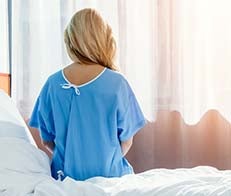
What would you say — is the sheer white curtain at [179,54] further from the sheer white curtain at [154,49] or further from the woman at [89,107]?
the woman at [89,107]

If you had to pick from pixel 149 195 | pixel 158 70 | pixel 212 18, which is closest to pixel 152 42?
pixel 158 70

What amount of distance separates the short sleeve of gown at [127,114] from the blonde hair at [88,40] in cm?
14

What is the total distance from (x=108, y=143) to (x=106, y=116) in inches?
4.2

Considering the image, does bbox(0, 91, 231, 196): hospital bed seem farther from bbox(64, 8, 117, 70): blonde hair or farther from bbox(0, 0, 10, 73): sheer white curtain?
bbox(0, 0, 10, 73): sheer white curtain

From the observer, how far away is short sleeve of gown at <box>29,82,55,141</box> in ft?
5.95

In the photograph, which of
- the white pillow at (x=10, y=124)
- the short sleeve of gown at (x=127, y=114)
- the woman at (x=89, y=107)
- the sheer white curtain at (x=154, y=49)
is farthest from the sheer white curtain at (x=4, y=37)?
the short sleeve of gown at (x=127, y=114)

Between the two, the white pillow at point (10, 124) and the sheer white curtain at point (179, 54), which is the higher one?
the sheer white curtain at point (179, 54)

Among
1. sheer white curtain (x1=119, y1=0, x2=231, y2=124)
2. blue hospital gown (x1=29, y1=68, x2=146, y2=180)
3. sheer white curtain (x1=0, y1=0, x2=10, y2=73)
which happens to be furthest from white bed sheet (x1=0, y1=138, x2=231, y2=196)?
sheer white curtain (x1=0, y1=0, x2=10, y2=73)

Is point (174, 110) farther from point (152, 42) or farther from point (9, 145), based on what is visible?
point (9, 145)

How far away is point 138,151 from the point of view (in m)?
2.52

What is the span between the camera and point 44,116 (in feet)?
6.02

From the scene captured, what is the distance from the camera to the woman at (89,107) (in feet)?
5.57

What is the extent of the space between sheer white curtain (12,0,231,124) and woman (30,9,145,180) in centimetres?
66

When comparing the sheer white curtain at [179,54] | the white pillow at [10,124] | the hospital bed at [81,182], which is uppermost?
the sheer white curtain at [179,54]
